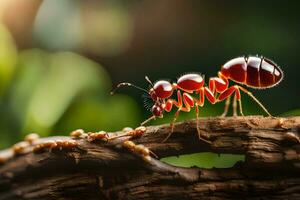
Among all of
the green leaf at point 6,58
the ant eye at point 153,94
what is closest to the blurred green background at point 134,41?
the green leaf at point 6,58

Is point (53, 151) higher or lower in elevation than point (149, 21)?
lower

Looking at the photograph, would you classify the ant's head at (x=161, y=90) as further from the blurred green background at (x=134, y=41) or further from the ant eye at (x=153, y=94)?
the blurred green background at (x=134, y=41)

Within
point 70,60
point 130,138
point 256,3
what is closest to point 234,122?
point 130,138

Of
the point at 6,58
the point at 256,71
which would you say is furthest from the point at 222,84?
the point at 6,58

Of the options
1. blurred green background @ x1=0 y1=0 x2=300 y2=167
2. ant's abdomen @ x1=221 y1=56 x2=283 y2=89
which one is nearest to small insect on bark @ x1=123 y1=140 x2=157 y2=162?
ant's abdomen @ x1=221 y1=56 x2=283 y2=89

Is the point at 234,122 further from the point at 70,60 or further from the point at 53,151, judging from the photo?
the point at 70,60

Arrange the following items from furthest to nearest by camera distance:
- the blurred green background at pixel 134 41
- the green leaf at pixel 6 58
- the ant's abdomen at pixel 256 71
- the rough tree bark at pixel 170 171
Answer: the blurred green background at pixel 134 41, the green leaf at pixel 6 58, the ant's abdomen at pixel 256 71, the rough tree bark at pixel 170 171

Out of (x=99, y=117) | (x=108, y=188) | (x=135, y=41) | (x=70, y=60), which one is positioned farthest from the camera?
(x=135, y=41)
